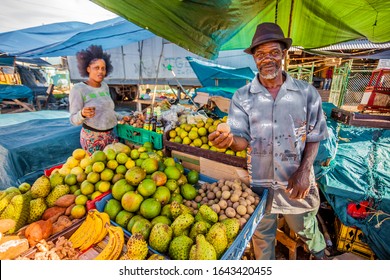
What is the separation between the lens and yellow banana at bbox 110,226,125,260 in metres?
1.33

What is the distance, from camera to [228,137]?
143 cm

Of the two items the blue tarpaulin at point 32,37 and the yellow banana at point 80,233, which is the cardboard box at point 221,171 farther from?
the blue tarpaulin at point 32,37

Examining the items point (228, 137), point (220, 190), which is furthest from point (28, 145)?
point (228, 137)

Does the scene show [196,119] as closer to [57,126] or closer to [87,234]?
[87,234]

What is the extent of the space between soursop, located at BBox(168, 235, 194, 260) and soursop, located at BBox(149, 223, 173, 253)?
0.04m

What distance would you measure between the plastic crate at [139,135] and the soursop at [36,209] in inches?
67.1

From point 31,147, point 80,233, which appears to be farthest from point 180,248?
point 31,147

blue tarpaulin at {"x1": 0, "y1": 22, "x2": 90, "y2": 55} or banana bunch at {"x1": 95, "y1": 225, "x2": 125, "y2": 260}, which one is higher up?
blue tarpaulin at {"x1": 0, "y1": 22, "x2": 90, "y2": 55}

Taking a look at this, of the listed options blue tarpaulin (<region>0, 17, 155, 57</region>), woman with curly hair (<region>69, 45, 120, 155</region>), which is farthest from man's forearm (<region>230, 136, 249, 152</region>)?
blue tarpaulin (<region>0, 17, 155, 57</region>)

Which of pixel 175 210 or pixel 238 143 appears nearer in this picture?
pixel 175 210

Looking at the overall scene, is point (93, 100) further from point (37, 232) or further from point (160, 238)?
point (160, 238)

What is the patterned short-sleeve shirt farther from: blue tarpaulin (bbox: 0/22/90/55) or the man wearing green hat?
blue tarpaulin (bbox: 0/22/90/55)

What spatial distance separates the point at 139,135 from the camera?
11.6 feet

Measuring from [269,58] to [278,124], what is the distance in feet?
2.05
